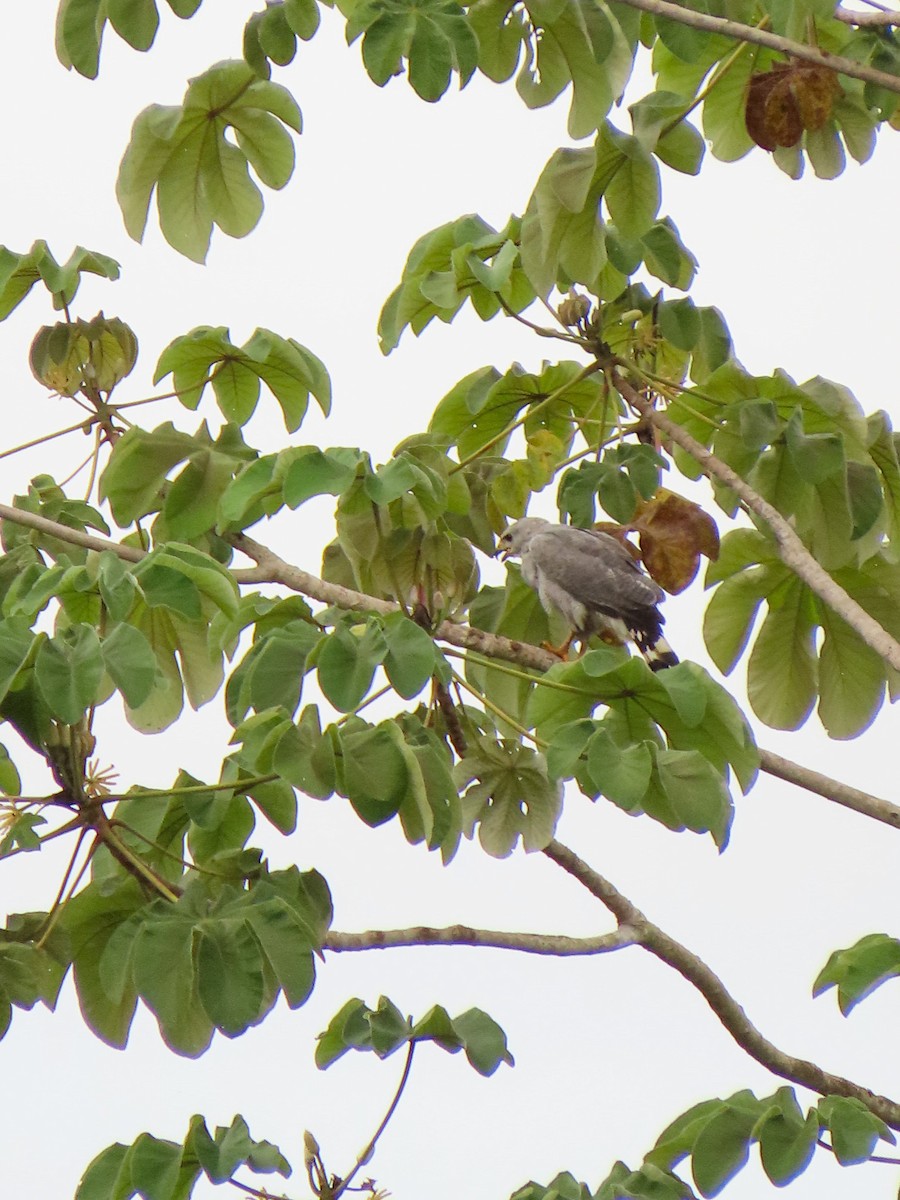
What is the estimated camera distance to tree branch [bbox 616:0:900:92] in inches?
127

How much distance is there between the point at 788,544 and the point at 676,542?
452mm

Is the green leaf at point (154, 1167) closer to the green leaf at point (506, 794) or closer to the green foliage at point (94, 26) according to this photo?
the green leaf at point (506, 794)

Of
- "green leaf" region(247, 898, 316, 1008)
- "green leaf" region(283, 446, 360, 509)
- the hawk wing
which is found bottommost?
"green leaf" region(247, 898, 316, 1008)

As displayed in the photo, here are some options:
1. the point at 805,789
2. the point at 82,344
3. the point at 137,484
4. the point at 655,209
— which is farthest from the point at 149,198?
the point at 805,789

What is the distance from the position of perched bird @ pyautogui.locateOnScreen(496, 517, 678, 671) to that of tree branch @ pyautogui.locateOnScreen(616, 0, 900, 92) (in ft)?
7.04

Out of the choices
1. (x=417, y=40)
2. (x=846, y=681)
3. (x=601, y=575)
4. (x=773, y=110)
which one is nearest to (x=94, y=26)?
(x=417, y=40)

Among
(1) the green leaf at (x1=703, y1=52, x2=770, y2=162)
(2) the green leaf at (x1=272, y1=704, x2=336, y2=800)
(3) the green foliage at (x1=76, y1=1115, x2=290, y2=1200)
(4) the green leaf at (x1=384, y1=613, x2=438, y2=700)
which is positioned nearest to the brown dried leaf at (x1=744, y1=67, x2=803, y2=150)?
(1) the green leaf at (x1=703, y1=52, x2=770, y2=162)

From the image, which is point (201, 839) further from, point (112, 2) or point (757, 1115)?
point (112, 2)

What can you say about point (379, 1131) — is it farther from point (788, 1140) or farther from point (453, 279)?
point (453, 279)

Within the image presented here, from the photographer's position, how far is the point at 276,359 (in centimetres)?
411

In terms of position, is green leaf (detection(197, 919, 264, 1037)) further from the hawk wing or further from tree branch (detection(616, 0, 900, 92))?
the hawk wing

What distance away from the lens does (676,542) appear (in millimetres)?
3922

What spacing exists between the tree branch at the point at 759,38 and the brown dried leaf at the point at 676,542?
1.11 meters

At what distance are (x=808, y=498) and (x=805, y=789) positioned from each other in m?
0.86
